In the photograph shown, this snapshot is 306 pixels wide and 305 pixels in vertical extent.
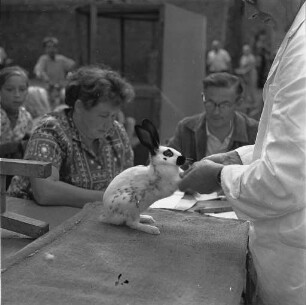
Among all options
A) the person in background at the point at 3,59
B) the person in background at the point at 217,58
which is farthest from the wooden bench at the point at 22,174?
the person in background at the point at 217,58

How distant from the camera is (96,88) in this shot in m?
2.08

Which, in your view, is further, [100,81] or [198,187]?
[100,81]

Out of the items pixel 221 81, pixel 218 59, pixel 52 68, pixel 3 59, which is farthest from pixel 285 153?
pixel 218 59

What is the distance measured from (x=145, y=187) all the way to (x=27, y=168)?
32 cm

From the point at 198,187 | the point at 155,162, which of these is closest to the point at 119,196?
the point at 155,162

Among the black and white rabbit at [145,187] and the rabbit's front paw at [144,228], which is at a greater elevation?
the black and white rabbit at [145,187]

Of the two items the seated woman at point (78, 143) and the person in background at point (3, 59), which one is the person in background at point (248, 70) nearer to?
the person in background at point (3, 59)

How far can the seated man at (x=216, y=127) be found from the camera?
261 cm

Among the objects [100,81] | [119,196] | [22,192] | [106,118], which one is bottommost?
[22,192]

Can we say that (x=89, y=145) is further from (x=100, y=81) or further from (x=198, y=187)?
(x=198, y=187)

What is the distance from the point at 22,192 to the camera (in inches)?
83.4

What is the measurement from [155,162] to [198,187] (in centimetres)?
18

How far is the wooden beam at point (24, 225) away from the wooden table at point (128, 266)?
4.6 inches

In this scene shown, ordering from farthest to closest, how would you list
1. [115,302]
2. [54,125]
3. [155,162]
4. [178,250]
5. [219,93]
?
[219,93], [54,125], [155,162], [178,250], [115,302]
